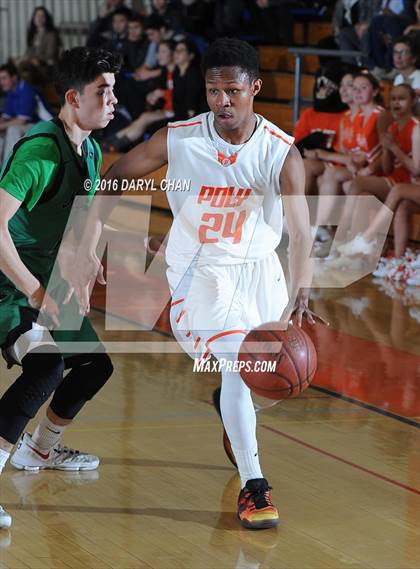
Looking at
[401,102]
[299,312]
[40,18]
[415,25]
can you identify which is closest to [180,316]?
[299,312]

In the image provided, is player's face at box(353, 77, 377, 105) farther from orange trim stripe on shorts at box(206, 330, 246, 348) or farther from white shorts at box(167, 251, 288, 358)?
orange trim stripe on shorts at box(206, 330, 246, 348)

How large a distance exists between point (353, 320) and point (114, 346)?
1.67 meters

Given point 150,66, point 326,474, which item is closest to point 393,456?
point 326,474

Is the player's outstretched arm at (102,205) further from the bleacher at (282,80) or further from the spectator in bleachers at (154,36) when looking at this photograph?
the spectator in bleachers at (154,36)

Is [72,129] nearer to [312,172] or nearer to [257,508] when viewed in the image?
[257,508]

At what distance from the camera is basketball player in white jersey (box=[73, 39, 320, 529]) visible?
396cm

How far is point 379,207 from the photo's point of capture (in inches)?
356

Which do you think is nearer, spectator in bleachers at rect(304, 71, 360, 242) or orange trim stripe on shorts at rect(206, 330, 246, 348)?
orange trim stripe on shorts at rect(206, 330, 246, 348)

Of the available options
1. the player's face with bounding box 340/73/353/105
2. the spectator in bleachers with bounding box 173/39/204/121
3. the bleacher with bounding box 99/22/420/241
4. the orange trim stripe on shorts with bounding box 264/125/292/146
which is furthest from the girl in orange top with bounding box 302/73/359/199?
the orange trim stripe on shorts with bounding box 264/125/292/146

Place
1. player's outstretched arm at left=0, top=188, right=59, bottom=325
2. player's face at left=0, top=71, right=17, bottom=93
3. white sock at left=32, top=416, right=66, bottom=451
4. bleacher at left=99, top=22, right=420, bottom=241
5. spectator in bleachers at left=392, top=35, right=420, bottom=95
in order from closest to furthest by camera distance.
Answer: player's outstretched arm at left=0, top=188, right=59, bottom=325, white sock at left=32, top=416, right=66, bottom=451, spectator in bleachers at left=392, top=35, right=420, bottom=95, bleacher at left=99, top=22, right=420, bottom=241, player's face at left=0, top=71, right=17, bottom=93

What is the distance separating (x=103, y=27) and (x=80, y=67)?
1060 centimetres

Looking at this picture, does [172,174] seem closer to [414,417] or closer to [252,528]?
[252,528]

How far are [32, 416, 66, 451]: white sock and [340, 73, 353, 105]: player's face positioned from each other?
567 centimetres

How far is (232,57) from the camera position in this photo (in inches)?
156
